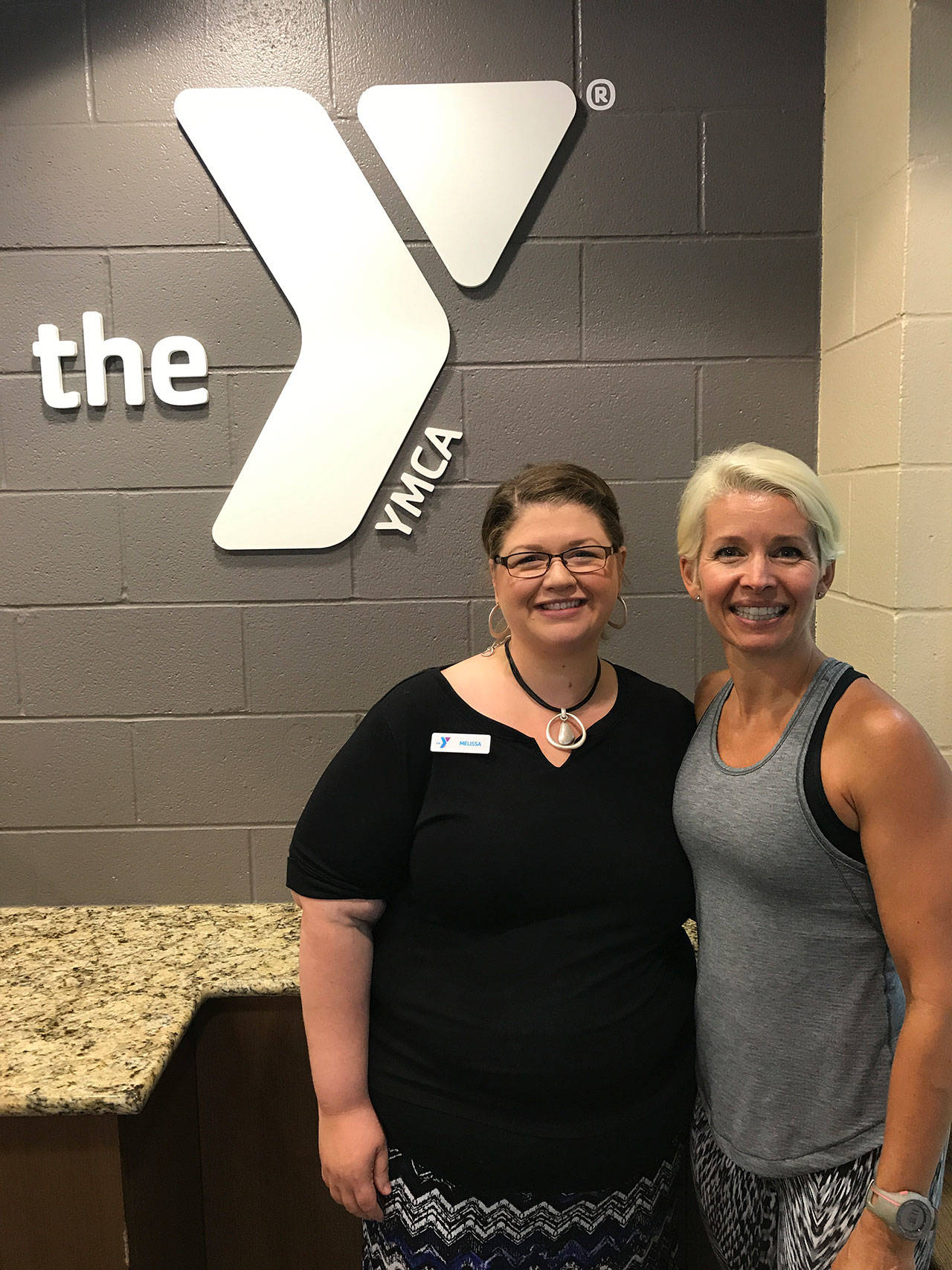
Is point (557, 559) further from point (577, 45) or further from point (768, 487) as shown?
point (577, 45)

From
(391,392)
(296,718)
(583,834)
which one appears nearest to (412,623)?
(296,718)

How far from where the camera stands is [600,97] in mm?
1902

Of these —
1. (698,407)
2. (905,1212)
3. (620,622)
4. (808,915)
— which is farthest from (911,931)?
(698,407)

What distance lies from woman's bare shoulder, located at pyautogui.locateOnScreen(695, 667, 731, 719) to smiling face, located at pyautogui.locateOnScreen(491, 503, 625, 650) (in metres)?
0.24

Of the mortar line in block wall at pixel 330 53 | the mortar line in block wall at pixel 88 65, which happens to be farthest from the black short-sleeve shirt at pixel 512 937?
the mortar line in block wall at pixel 88 65

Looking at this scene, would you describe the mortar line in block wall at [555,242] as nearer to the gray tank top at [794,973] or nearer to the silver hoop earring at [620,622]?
the silver hoop earring at [620,622]

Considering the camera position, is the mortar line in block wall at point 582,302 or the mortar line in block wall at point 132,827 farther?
the mortar line in block wall at point 132,827

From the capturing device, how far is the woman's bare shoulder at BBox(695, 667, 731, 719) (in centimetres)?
141

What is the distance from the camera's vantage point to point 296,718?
2.04 metres

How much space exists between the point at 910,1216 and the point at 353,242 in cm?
187

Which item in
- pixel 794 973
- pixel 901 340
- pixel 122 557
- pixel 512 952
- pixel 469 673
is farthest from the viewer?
pixel 122 557

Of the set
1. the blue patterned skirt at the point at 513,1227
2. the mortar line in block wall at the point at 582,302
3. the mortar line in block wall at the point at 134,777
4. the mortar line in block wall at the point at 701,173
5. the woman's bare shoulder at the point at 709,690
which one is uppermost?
the mortar line in block wall at the point at 701,173

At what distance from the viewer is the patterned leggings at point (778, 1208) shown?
43.4 inches

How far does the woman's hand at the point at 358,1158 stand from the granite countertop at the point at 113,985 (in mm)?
307
